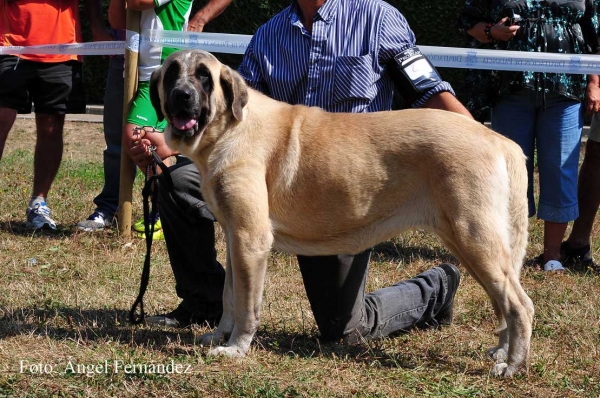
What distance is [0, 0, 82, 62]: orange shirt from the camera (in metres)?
7.14

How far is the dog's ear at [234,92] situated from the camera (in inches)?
160

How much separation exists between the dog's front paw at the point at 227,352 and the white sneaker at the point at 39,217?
3394mm

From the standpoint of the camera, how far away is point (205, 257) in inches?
184

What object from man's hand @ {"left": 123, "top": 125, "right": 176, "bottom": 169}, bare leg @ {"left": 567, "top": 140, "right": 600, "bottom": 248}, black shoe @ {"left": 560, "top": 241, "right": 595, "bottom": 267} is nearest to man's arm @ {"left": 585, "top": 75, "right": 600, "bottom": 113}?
bare leg @ {"left": 567, "top": 140, "right": 600, "bottom": 248}

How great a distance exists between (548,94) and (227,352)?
349cm

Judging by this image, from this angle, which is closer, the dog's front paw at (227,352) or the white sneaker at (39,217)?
the dog's front paw at (227,352)

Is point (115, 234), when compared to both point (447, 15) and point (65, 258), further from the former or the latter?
point (447, 15)

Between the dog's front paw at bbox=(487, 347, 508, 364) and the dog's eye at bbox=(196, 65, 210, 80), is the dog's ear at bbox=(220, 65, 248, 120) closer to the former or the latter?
the dog's eye at bbox=(196, 65, 210, 80)

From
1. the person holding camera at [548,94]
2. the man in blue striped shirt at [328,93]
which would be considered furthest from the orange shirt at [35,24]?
the person holding camera at [548,94]

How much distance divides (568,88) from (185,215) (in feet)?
10.8

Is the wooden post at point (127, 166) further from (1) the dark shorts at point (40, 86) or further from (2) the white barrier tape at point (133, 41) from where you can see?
(1) the dark shorts at point (40, 86)

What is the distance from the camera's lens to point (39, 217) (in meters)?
7.09

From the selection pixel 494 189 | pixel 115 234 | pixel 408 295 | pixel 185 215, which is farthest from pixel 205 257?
pixel 115 234

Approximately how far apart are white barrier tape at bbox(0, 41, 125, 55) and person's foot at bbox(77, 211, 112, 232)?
1383 mm
